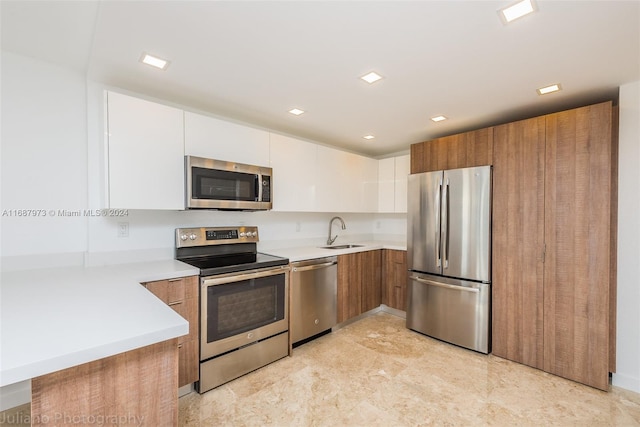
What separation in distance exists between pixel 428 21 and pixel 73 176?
102 inches

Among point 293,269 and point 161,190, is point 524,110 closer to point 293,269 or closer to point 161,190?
point 293,269

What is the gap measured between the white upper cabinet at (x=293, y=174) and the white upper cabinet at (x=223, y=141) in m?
0.15

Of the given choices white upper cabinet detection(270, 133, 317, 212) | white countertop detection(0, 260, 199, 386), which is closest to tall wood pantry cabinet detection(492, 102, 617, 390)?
white upper cabinet detection(270, 133, 317, 212)

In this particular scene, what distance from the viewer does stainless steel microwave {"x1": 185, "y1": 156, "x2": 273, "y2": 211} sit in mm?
2285

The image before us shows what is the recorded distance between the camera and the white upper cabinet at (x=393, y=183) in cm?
393

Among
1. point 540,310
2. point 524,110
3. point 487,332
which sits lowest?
point 487,332

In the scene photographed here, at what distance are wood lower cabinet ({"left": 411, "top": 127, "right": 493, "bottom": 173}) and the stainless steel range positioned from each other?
6.33 ft

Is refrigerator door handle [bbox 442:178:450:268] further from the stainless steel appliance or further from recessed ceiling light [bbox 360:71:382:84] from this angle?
recessed ceiling light [bbox 360:71:382:84]

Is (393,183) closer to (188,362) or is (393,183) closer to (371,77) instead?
(371,77)

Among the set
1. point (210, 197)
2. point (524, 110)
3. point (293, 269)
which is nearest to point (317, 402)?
point (293, 269)

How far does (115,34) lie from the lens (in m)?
1.61

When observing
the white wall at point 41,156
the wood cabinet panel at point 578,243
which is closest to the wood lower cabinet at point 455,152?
the wood cabinet panel at point 578,243

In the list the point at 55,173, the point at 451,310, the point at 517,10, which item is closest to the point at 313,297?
the point at 451,310

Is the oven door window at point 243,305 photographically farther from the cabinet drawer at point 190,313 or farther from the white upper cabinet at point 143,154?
the white upper cabinet at point 143,154
